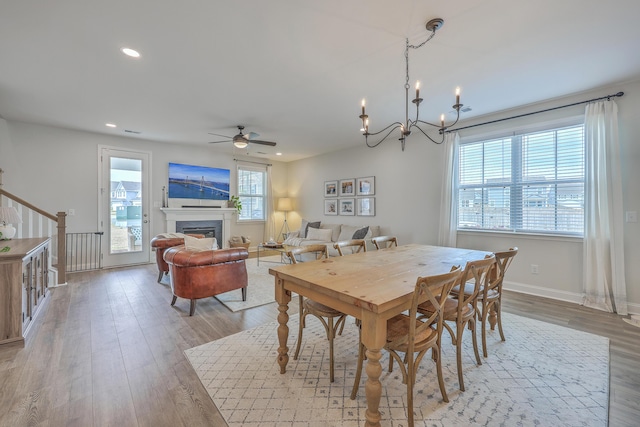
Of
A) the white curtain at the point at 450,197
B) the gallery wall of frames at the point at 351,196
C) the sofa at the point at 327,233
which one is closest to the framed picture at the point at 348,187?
the gallery wall of frames at the point at 351,196

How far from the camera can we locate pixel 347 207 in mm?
6387

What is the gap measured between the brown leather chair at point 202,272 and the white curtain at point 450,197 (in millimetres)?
3206

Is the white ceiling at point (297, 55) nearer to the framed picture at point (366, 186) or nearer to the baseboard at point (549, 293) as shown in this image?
the framed picture at point (366, 186)

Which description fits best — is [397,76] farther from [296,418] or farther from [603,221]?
[296,418]

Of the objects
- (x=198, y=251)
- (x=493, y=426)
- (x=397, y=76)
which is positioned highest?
(x=397, y=76)

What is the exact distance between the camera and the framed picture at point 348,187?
6.24 m

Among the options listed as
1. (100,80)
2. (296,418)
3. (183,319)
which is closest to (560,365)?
(296,418)

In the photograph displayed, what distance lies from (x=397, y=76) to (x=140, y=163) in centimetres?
534

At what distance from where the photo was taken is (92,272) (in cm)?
496

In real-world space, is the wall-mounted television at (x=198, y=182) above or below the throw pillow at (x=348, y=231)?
above

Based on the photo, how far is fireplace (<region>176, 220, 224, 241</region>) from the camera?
6125mm

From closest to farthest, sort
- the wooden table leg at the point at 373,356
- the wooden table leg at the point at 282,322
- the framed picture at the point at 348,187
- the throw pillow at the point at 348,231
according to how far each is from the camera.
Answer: the wooden table leg at the point at 373,356 < the wooden table leg at the point at 282,322 < the throw pillow at the point at 348,231 < the framed picture at the point at 348,187

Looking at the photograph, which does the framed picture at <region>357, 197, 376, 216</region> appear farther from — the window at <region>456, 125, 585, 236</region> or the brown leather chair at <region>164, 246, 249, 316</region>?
the brown leather chair at <region>164, 246, 249, 316</region>

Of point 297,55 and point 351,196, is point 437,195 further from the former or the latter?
point 297,55
